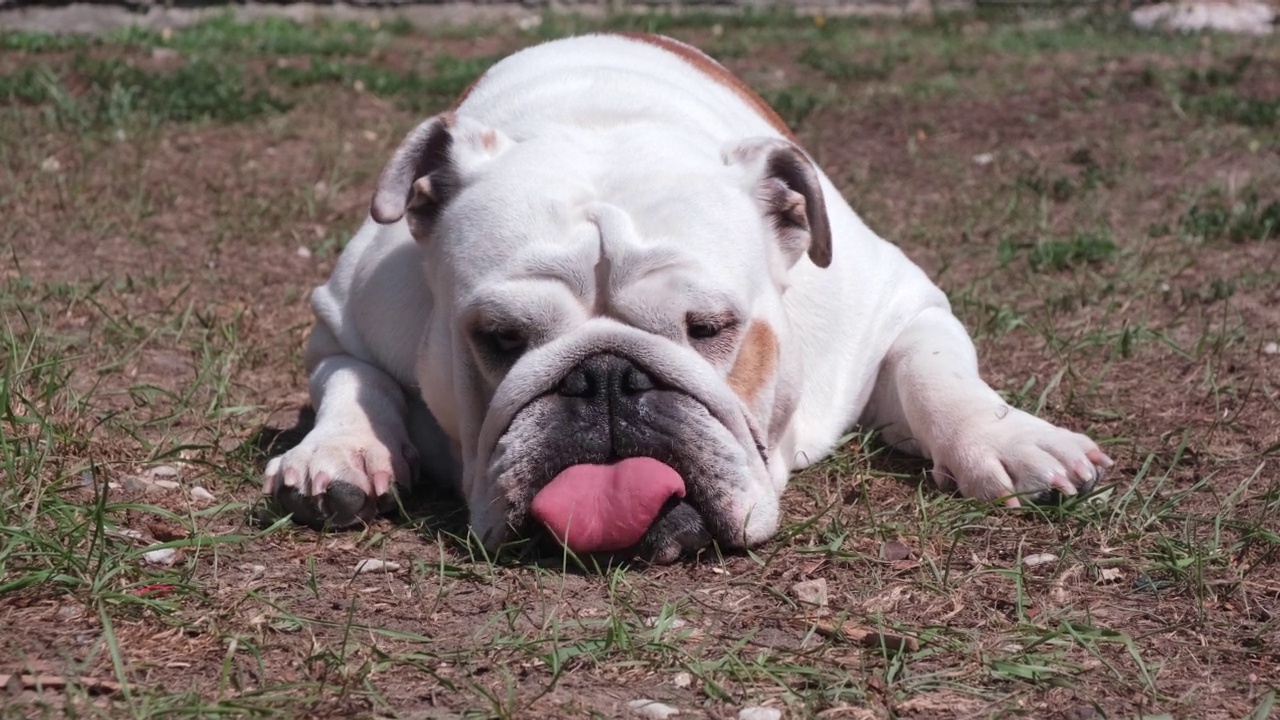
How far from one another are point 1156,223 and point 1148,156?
3.94 ft

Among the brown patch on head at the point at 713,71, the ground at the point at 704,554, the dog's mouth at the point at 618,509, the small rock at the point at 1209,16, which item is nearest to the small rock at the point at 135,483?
the ground at the point at 704,554

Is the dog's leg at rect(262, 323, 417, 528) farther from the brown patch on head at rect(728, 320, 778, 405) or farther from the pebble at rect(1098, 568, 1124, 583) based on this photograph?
the pebble at rect(1098, 568, 1124, 583)

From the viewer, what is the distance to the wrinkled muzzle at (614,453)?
116 inches

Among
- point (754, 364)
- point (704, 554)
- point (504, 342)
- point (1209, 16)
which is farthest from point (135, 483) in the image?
point (1209, 16)

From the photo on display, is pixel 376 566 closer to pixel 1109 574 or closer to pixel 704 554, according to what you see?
pixel 704 554

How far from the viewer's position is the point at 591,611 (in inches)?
111

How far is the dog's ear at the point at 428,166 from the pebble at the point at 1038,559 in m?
1.58

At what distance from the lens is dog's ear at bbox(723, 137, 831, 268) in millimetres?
3513

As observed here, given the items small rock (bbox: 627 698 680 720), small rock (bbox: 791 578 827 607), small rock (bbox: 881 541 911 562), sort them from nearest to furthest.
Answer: small rock (bbox: 627 698 680 720) → small rock (bbox: 791 578 827 607) → small rock (bbox: 881 541 911 562)

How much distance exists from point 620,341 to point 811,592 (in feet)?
2.14

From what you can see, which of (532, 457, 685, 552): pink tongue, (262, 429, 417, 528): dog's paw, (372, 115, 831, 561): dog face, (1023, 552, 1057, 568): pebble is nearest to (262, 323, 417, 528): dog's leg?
(262, 429, 417, 528): dog's paw

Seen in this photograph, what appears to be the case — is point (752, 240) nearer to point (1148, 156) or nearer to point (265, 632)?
point (265, 632)

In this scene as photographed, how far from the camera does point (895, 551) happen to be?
3.18m

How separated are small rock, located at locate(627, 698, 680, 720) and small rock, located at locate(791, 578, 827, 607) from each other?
537 millimetres
